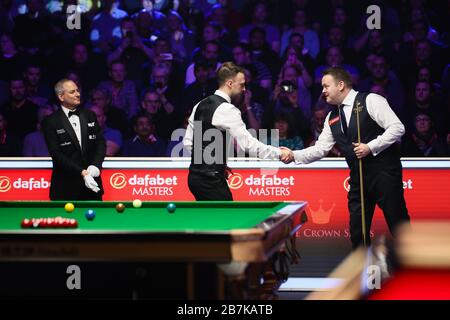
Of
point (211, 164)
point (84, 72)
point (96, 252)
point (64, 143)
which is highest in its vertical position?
point (84, 72)

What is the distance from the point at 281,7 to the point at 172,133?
2.50 m

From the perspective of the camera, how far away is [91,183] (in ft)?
21.2

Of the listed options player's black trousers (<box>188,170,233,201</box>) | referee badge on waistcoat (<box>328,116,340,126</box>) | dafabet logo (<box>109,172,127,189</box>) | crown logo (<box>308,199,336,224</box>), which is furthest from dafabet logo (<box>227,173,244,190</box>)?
player's black trousers (<box>188,170,233,201</box>)

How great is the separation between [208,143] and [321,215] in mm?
2040

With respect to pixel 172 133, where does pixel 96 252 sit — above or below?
below

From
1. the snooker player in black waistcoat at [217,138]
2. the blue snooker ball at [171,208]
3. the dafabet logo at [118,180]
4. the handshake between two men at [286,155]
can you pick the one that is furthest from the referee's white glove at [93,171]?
the blue snooker ball at [171,208]

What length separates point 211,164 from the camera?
5828 millimetres

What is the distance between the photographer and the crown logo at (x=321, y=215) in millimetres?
7285

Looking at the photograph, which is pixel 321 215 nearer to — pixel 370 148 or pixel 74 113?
pixel 370 148

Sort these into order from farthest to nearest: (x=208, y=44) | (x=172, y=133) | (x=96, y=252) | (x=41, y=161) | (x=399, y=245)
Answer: (x=208, y=44)
(x=172, y=133)
(x=41, y=161)
(x=96, y=252)
(x=399, y=245)

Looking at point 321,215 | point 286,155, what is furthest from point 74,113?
point 321,215

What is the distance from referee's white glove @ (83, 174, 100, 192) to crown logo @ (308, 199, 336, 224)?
219cm

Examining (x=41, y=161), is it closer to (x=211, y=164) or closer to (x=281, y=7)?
(x=211, y=164)
